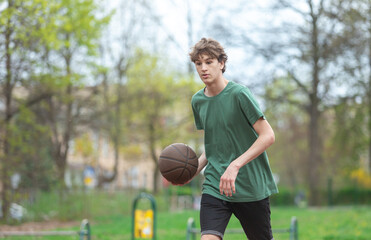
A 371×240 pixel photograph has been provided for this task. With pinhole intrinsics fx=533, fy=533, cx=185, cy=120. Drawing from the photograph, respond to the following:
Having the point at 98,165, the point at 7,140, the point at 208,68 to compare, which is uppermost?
the point at 98,165

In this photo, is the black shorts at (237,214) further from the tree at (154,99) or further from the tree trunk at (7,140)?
the tree at (154,99)

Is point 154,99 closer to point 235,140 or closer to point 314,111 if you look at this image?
point 314,111

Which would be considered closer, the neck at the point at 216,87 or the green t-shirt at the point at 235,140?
the green t-shirt at the point at 235,140

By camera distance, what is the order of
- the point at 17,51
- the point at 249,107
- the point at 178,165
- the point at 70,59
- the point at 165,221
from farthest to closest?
the point at 70,59 → the point at 165,221 → the point at 17,51 → the point at 178,165 → the point at 249,107

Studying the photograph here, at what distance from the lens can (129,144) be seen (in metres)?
35.8

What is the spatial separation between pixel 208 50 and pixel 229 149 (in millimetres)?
822

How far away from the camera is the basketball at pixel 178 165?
4629 mm

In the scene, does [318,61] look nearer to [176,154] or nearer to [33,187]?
[33,187]

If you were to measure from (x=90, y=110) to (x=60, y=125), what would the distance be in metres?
1.83

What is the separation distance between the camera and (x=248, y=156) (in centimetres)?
405

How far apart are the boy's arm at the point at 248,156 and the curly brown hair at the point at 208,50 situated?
0.63m

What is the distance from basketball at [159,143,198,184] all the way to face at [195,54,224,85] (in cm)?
74

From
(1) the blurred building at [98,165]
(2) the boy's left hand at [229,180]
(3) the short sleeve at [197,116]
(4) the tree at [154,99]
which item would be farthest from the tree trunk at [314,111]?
(2) the boy's left hand at [229,180]

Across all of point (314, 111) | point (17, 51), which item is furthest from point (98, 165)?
point (17, 51)
